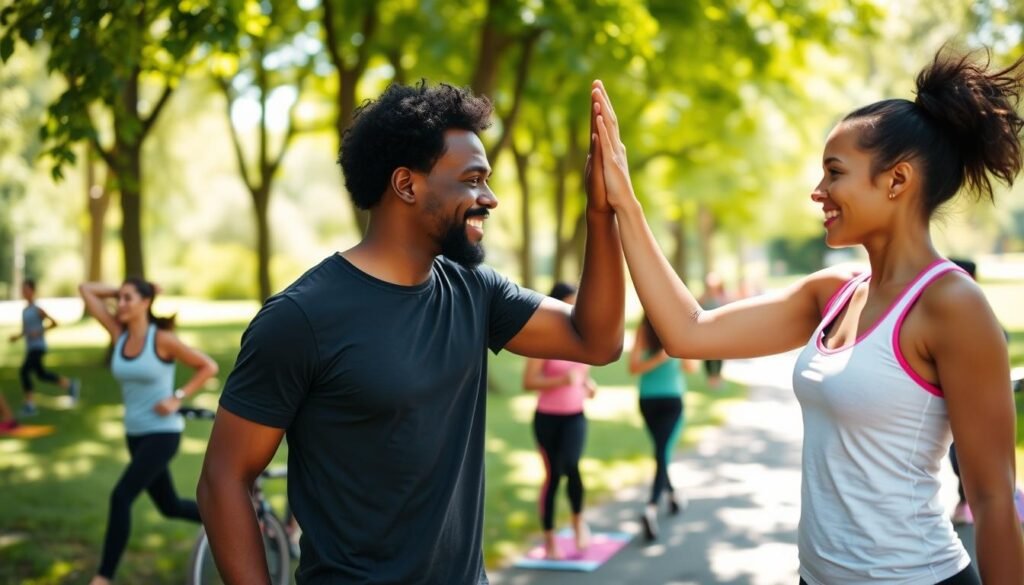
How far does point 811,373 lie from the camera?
2.79m

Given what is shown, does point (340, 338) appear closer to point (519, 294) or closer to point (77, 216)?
point (519, 294)

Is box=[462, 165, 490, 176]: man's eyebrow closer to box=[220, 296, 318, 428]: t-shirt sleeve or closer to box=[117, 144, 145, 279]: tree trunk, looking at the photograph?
box=[220, 296, 318, 428]: t-shirt sleeve

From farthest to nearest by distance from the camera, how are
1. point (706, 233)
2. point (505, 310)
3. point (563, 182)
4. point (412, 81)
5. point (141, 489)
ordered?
point (706, 233)
point (563, 182)
point (412, 81)
point (141, 489)
point (505, 310)

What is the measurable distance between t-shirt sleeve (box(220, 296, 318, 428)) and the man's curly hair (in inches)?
20.3

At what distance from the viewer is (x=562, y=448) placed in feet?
27.6

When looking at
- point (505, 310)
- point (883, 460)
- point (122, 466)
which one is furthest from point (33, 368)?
point (883, 460)

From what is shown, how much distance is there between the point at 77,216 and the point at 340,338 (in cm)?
3990

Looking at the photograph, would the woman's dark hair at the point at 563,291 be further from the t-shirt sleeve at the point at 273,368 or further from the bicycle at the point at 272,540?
the t-shirt sleeve at the point at 273,368

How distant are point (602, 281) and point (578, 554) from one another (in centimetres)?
537

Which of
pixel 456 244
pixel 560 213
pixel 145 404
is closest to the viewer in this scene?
pixel 456 244

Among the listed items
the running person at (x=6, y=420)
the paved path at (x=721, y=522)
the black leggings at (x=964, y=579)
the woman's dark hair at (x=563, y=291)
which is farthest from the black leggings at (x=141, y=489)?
the running person at (x=6, y=420)

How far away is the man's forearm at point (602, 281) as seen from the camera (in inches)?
121

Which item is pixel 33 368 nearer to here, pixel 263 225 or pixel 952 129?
pixel 263 225

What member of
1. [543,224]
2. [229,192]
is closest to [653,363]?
[543,224]
